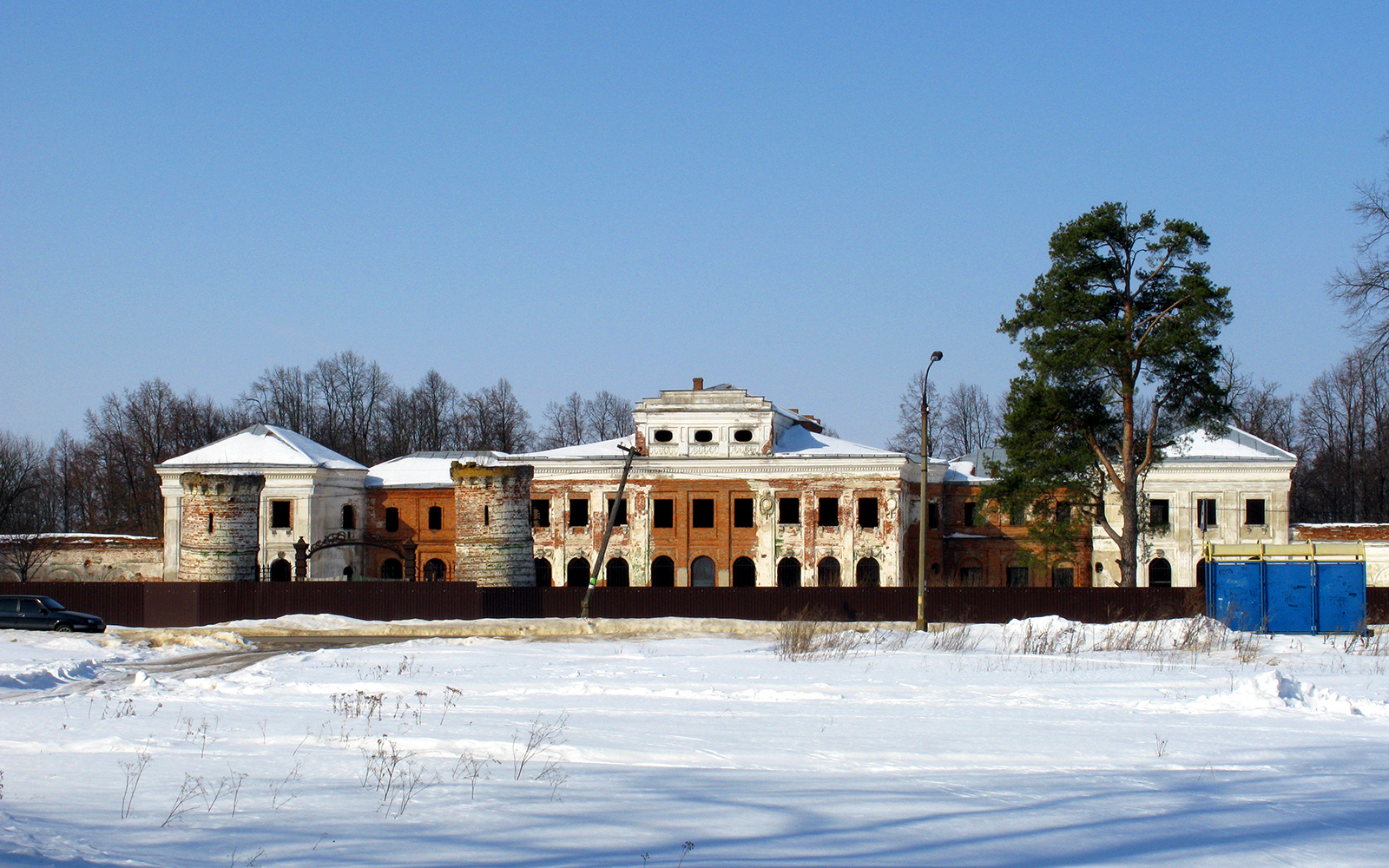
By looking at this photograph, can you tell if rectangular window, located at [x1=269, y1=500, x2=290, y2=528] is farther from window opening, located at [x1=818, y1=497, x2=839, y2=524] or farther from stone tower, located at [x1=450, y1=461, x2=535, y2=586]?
window opening, located at [x1=818, y1=497, x2=839, y2=524]

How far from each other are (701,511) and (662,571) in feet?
9.57

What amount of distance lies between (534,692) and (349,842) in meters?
8.66

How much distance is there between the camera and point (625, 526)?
4788 centimetres

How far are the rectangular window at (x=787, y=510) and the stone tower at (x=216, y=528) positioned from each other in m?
20.6

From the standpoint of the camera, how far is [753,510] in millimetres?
47594

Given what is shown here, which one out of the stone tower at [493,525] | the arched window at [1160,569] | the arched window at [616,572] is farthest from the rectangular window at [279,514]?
the arched window at [1160,569]

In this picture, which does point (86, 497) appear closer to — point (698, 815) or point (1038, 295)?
point (1038, 295)

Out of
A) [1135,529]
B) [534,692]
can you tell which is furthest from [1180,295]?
[534,692]

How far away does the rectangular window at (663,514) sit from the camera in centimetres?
4781

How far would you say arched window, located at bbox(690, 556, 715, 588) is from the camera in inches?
1868

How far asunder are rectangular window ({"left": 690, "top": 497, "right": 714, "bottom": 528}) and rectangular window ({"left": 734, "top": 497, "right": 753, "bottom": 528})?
3.26 feet

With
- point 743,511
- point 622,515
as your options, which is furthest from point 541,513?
point 743,511

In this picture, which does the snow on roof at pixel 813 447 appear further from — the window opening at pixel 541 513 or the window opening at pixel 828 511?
the window opening at pixel 541 513

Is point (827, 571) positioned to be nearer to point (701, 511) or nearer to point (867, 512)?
point (867, 512)
